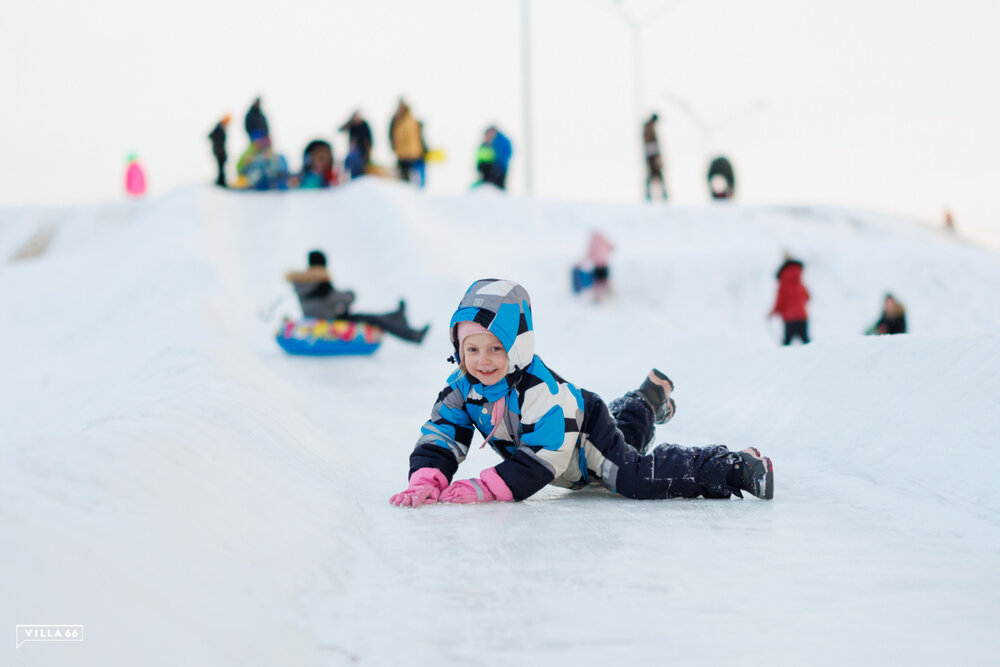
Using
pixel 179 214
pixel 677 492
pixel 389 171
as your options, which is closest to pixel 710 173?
pixel 389 171

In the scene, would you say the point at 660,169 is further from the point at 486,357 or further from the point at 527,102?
the point at 486,357

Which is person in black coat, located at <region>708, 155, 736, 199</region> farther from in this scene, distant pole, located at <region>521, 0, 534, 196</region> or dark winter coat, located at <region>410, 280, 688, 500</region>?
dark winter coat, located at <region>410, 280, 688, 500</region>

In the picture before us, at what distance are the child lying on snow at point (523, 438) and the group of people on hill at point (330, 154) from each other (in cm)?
1743

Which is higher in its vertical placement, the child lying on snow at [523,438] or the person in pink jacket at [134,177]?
the person in pink jacket at [134,177]

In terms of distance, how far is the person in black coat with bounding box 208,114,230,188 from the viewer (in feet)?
66.1

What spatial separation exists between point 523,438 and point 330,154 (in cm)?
1783

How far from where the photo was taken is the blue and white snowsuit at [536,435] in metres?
3.24

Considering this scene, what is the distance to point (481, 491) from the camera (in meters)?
3.29

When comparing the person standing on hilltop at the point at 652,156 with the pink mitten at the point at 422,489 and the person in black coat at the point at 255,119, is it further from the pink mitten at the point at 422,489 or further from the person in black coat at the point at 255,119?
the pink mitten at the point at 422,489

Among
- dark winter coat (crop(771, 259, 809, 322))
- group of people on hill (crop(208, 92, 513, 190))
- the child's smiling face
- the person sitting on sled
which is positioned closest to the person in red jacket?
dark winter coat (crop(771, 259, 809, 322))

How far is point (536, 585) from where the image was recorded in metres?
2.21

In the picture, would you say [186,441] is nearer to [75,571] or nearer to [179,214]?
[75,571]

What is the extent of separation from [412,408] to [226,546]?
4.63 m

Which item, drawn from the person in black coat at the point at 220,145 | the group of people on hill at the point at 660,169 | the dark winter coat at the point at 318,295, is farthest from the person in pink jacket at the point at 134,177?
the dark winter coat at the point at 318,295
